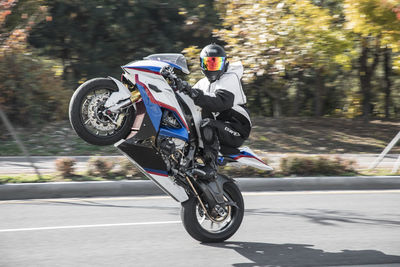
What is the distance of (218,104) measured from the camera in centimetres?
510

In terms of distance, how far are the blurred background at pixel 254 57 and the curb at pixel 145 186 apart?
12.6ft

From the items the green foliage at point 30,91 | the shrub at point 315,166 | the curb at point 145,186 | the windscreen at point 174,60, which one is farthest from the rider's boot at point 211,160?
the green foliage at point 30,91

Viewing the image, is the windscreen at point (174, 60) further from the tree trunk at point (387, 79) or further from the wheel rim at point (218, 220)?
the tree trunk at point (387, 79)

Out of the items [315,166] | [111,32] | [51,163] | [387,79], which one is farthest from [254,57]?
[387,79]

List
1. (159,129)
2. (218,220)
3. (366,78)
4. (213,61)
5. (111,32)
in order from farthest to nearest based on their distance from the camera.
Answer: (111,32)
(366,78)
(218,220)
(213,61)
(159,129)

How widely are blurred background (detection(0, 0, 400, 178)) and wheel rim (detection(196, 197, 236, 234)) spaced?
6424 mm

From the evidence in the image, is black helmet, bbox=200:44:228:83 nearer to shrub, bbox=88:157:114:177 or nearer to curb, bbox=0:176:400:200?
curb, bbox=0:176:400:200

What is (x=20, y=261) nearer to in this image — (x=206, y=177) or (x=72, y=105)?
(x=72, y=105)

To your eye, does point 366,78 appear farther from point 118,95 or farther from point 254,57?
point 118,95

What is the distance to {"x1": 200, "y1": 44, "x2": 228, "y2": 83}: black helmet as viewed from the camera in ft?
17.0

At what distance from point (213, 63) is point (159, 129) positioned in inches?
30.9

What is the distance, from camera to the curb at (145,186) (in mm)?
7992

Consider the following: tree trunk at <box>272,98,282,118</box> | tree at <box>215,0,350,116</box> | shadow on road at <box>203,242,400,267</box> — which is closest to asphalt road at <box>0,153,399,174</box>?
tree at <box>215,0,350,116</box>

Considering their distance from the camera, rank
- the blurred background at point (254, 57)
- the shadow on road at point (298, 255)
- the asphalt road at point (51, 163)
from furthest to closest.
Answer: the blurred background at point (254, 57)
the asphalt road at point (51, 163)
the shadow on road at point (298, 255)
